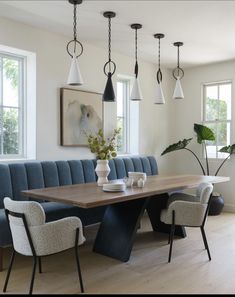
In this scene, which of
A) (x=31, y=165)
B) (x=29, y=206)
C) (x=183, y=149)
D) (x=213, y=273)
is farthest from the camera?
(x=183, y=149)

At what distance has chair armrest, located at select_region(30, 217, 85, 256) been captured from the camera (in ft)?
7.53

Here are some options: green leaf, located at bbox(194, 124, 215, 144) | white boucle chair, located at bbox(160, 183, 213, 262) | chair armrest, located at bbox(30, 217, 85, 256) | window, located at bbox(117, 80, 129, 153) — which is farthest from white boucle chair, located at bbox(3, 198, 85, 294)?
green leaf, located at bbox(194, 124, 215, 144)

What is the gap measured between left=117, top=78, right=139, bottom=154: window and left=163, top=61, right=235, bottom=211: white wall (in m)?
0.88

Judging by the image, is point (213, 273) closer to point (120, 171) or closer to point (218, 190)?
point (120, 171)

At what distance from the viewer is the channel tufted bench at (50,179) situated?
3194 millimetres

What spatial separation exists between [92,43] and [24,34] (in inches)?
41.0

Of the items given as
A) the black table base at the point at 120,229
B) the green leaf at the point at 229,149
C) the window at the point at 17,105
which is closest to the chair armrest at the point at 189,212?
the black table base at the point at 120,229

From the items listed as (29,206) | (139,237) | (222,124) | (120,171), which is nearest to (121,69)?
(120,171)

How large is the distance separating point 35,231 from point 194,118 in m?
4.23

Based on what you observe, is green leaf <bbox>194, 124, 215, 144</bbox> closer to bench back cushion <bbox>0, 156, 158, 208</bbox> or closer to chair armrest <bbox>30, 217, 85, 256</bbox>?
bench back cushion <bbox>0, 156, 158, 208</bbox>

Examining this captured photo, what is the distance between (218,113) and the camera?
18.2ft

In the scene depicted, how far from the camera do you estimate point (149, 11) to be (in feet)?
10.8

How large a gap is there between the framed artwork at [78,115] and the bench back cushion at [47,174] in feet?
1.27

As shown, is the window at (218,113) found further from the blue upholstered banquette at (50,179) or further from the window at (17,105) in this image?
the window at (17,105)
